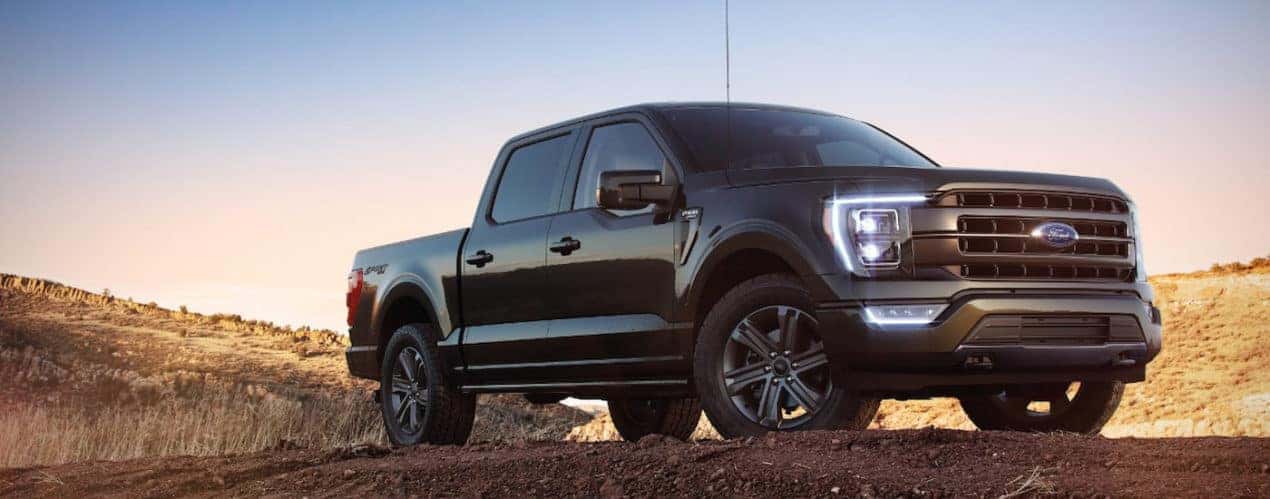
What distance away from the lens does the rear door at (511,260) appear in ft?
29.1

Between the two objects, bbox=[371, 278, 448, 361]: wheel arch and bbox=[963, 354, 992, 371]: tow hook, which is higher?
bbox=[371, 278, 448, 361]: wheel arch

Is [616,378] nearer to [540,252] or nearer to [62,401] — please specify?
[540,252]

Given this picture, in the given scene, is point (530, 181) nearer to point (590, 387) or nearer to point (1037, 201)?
point (590, 387)

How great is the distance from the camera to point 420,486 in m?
6.86

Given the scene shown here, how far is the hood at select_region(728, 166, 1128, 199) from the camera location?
6738 millimetres

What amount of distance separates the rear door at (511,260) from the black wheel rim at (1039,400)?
110 inches

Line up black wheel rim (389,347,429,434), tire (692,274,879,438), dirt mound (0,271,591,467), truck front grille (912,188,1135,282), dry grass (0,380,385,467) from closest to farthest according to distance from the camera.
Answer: truck front grille (912,188,1135,282) → tire (692,274,879,438) → black wheel rim (389,347,429,434) → dry grass (0,380,385,467) → dirt mound (0,271,591,467)

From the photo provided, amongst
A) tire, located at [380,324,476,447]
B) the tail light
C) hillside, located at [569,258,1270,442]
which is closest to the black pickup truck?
tire, located at [380,324,476,447]

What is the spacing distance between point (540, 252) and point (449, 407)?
163 cm

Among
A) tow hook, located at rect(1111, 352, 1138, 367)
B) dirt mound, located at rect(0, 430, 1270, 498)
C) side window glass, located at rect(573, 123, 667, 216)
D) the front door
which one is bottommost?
dirt mound, located at rect(0, 430, 1270, 498)

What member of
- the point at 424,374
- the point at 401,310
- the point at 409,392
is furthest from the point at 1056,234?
the point at 401,310

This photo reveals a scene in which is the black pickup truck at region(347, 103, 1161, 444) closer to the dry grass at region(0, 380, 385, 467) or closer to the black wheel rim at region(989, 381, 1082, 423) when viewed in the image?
the black wheel rim at region(989, 381, 1082, 423)

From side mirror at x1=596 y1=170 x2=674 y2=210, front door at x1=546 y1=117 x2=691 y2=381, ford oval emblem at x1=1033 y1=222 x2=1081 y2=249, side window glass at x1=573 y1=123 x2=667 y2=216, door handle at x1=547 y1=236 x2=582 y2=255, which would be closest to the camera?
ford oval emblem at x1=1033 y1=222 x2=1081 y2=249

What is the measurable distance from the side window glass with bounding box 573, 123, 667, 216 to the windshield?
0.64ft
